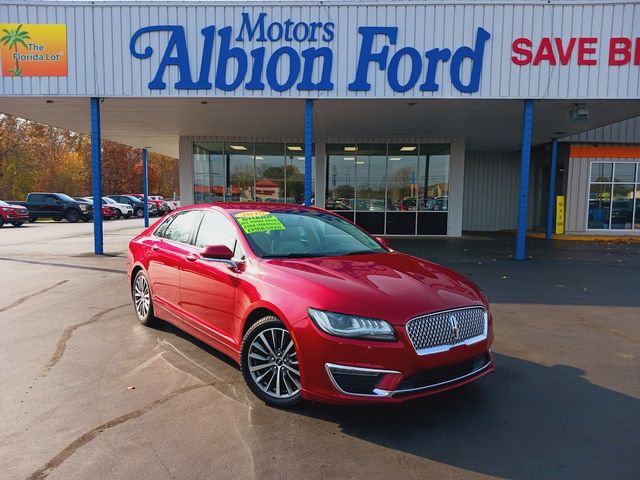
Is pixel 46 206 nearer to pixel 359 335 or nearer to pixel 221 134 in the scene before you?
pixel 221 134

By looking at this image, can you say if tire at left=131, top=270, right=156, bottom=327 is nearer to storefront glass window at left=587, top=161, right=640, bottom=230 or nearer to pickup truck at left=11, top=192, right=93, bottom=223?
storefront glass window at left=587, top=161, right=640, bottom=230

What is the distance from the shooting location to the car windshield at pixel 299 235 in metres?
4.20

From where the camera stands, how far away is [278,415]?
3.45 metres

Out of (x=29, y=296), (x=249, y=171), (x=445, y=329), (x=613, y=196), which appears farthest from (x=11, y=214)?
(x=613, y=196)

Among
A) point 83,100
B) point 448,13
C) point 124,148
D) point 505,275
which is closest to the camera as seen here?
point 505,275

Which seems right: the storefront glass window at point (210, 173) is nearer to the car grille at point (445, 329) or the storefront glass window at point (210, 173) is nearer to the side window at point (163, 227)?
the side window at point (163, 227)

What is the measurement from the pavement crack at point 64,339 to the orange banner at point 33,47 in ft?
25.5

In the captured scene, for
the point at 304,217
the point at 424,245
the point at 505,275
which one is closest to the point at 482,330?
the point at 304,217

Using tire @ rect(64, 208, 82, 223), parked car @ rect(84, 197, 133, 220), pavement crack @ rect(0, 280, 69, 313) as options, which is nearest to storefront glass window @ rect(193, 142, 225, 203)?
pavement crack @ rect(0, 280, 69, 313)

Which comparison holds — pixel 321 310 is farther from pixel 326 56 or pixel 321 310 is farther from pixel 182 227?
pixel 326 56

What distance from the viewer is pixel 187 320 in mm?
4703

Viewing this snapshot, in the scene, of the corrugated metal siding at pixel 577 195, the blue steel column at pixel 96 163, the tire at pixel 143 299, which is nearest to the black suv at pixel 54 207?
the blue steel column at pixel 96 163

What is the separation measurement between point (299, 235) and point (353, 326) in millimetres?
1543

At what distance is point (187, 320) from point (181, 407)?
123 cm
